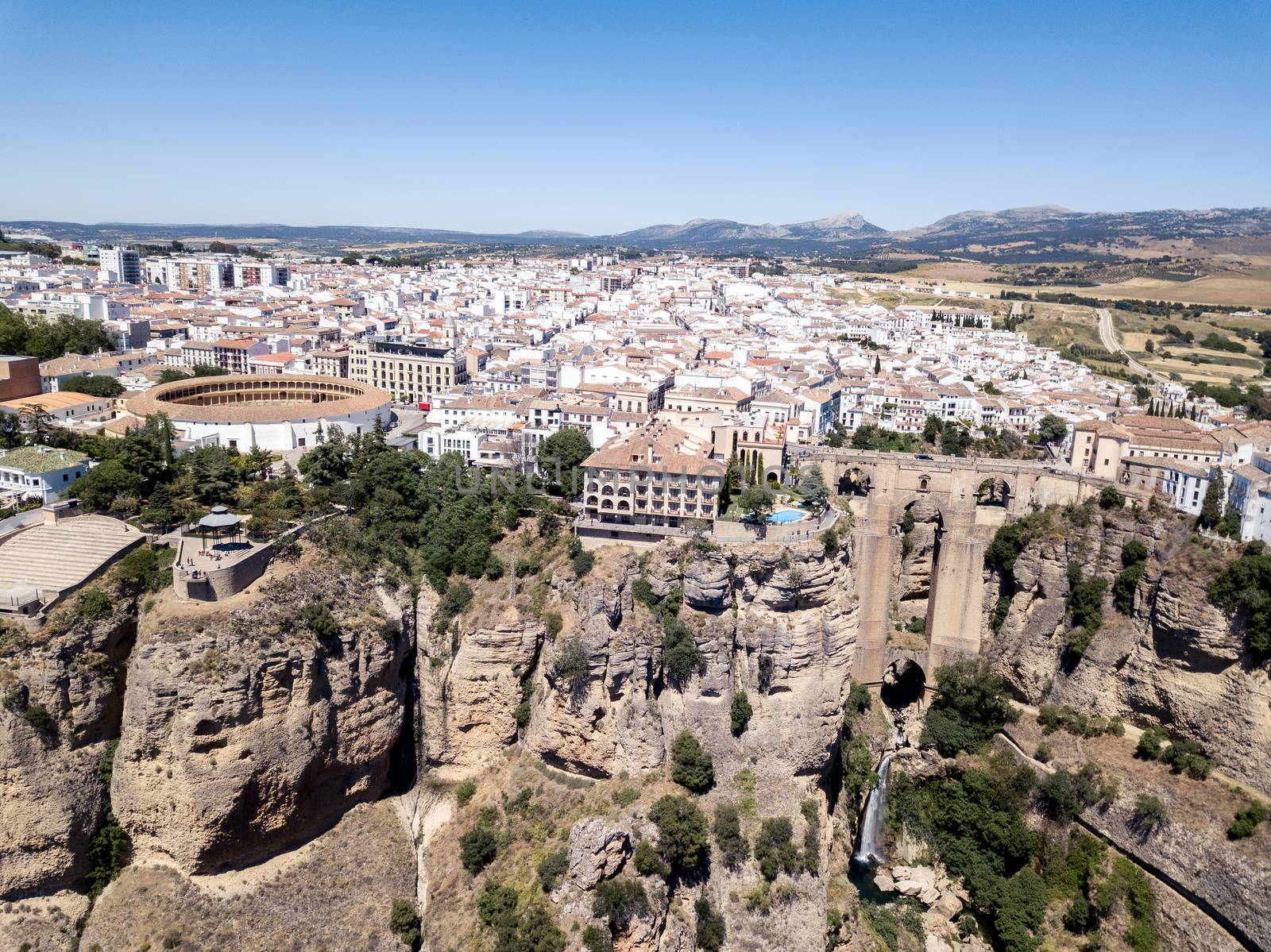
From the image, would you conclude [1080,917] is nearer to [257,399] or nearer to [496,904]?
[496,904]

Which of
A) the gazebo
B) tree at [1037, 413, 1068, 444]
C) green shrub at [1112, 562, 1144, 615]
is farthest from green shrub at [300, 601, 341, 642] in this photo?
tree at [1037, 413, 1068, 444]

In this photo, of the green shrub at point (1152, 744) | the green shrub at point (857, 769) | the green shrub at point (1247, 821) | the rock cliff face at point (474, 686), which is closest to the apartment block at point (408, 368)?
the rock cliff face at point (474, 686)

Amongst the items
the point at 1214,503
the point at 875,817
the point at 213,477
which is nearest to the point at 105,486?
the point at 213,477

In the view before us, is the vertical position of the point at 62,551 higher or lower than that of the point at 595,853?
higher

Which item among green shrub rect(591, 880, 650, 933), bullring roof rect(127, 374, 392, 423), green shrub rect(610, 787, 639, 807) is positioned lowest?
green shrub rect(591, 880, 650, 933)

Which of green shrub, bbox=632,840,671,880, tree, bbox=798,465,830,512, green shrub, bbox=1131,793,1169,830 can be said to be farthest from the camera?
tree, bbox=798,465,830,512

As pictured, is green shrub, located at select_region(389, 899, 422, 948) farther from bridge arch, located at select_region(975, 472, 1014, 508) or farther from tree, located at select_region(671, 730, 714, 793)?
bridge arch, located at select_region(975, 472, 1014, 508)
